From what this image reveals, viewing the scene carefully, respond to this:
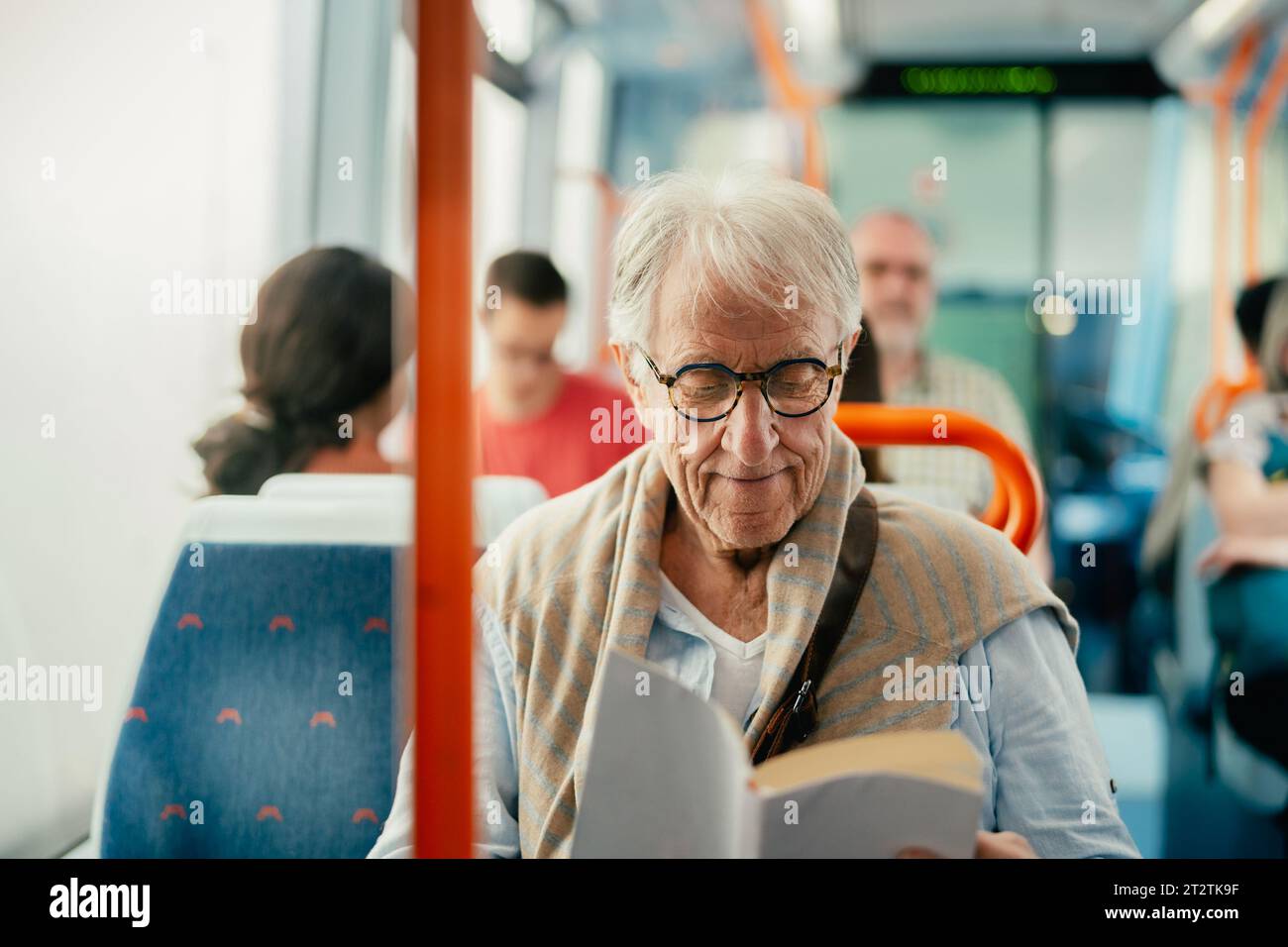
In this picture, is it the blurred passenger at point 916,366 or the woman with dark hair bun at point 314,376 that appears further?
the blurred passenger at point 916,366

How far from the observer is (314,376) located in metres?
1.86

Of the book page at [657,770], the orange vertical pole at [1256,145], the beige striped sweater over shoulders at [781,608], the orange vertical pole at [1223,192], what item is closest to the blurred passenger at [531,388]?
the beige striped sweater over shoulders at [781,608]

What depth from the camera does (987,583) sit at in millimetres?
1305

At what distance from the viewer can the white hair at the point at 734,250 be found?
124cm

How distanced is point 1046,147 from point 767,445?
3.39 metres

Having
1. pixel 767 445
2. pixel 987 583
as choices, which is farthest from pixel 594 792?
pixel 987 583

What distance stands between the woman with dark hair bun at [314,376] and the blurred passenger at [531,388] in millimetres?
333

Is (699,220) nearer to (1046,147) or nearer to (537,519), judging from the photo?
(537,519)

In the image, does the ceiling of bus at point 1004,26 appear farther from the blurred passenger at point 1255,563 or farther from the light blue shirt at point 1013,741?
the light blue shirt at point 1013,741

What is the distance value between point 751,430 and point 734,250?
205 millimetres

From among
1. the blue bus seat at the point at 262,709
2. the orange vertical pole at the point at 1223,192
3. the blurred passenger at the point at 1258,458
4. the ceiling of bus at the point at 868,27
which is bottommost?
the blue bus seat at the point at 262,709

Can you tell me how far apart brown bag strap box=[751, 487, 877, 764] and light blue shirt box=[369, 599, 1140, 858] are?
0.04 metres

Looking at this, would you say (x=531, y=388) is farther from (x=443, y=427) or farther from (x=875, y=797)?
(x=875, y=797)

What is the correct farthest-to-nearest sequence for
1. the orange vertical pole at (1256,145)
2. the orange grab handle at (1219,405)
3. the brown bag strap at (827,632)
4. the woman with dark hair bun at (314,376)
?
the orange vertical pole at (1256,145) → the orange grab handle at (1219,405) → the woman with dark hair bun at (314,376) → the brown bag strap at (827,632)
